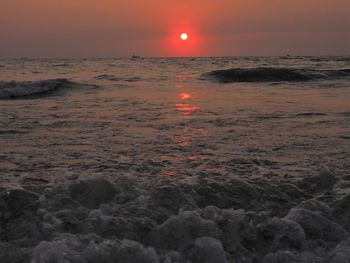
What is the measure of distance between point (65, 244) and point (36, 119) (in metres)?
6.30

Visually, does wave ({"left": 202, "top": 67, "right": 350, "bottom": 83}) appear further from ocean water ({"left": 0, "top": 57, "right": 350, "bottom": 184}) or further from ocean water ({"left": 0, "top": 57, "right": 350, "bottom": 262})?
ocean water ({"left": 0, "top": 57, "right": 350, "bottom": 262})

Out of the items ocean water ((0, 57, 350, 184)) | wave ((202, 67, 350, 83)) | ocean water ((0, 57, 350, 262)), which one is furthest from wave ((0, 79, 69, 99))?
wave ((202, 67, 350, 83))

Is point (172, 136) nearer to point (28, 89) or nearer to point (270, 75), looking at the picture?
point (28, 89)

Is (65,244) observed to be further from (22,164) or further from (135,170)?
(22,164)

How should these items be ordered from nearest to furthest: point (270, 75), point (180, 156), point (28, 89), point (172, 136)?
point (180, 156), point (172, 136), point (28, 89), point (270, 75)

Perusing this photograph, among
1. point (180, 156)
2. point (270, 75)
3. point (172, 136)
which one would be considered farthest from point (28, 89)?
point (270, 75)

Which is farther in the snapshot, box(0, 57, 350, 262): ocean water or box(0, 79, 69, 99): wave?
box(0, 79, 69, 99): wave

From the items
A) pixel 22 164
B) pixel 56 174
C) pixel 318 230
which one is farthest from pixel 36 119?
pixel 318 230

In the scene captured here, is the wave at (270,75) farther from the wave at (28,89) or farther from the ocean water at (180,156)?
the ocean water at (180,156)

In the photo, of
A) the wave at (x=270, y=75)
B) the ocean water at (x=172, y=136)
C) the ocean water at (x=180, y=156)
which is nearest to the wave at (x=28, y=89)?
the ocean water at (x=172, y=136)

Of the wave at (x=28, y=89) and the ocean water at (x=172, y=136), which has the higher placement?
the wave at (x=28, y=89)

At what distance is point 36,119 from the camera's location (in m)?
8.98

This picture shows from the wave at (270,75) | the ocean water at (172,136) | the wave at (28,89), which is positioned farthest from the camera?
the wave at (270,75)

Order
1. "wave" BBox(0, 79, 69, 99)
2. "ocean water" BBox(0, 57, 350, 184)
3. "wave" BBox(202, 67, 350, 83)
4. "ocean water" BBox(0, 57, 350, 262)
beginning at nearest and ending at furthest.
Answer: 1. "ocean water" BBox(0, 57, 350, 262)
2. "ocean water" BBox(0, 57, 350, 184)
3. "wave" BBox(0, 79, 69, 99)
4. "wave" BBox(202, 67, 350, 83)
